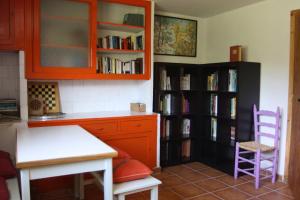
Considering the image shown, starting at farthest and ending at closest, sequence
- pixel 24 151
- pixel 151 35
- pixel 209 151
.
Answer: pixel 209 151 < pixel 151 35 < pixel 24 151

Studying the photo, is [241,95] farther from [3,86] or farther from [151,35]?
[3,86]

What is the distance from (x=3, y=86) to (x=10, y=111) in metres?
0.30

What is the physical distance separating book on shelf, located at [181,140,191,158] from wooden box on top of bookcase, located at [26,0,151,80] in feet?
4.06

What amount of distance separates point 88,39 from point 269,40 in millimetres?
2228

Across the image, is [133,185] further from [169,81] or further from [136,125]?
[169,81]

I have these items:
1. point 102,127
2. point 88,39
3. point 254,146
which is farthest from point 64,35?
point 254,146

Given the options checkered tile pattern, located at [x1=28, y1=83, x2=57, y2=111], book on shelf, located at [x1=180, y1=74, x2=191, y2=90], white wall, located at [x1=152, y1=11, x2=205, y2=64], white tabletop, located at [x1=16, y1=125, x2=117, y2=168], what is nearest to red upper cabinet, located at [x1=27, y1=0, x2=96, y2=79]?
checkered tile pattern, located at [x1=28, y1=83, x2=57, y2=111]

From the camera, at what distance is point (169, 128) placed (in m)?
3.88

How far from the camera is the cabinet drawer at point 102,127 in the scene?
3.00m

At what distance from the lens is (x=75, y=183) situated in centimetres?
277

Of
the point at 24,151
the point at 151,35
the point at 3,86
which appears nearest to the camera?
the point at 24,151

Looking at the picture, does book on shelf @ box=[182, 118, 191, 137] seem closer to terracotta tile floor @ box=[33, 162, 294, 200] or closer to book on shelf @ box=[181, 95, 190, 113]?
book on shelf @ box=[181, 95, 190, 113]

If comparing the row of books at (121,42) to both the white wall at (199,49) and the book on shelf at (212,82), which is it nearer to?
the white wall at (199,49)

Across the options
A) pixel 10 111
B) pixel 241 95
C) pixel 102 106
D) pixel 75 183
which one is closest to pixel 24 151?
pixel 75 183
